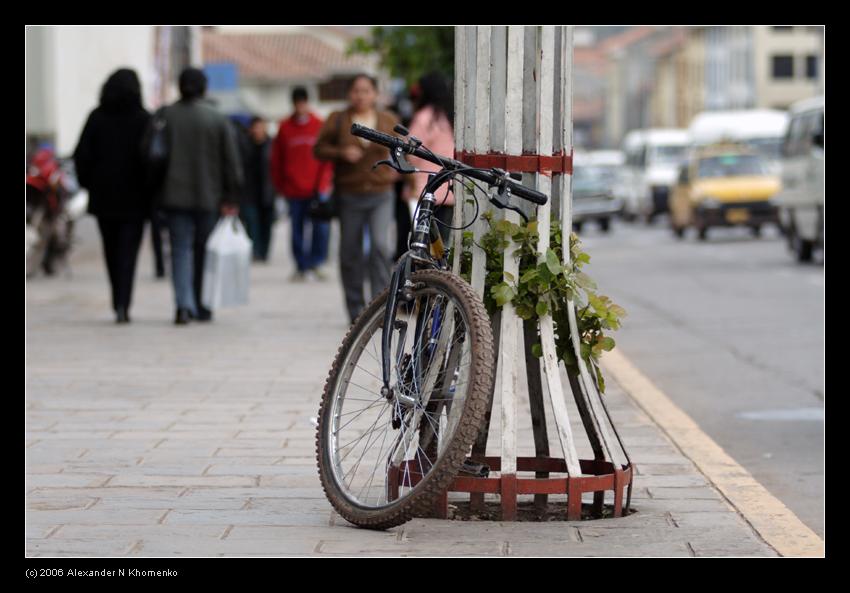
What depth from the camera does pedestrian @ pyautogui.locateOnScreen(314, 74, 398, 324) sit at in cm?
1098

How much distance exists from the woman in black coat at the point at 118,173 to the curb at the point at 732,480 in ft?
13.9

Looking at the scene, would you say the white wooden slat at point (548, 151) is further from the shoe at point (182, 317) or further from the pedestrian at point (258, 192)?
the pedestrian at point (258, 192)

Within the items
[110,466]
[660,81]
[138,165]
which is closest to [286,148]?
[138,165]

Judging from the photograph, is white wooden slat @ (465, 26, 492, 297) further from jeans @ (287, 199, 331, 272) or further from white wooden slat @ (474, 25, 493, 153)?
jeans @ (287, 199, 331, 272)

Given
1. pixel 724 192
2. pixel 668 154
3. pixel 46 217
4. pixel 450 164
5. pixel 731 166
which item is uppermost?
pixel 668 154

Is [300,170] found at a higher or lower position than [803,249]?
higher

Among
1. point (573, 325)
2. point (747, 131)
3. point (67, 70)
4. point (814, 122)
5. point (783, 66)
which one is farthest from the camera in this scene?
point (783, 66)

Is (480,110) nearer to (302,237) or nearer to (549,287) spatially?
(549,287)

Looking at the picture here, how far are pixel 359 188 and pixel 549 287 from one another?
228 inches

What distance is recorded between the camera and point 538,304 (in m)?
5.25

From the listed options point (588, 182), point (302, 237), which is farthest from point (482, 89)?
Result: point (588, 182)

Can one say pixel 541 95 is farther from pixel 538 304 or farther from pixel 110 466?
pixel 110 466

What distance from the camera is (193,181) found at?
39.3 ft
